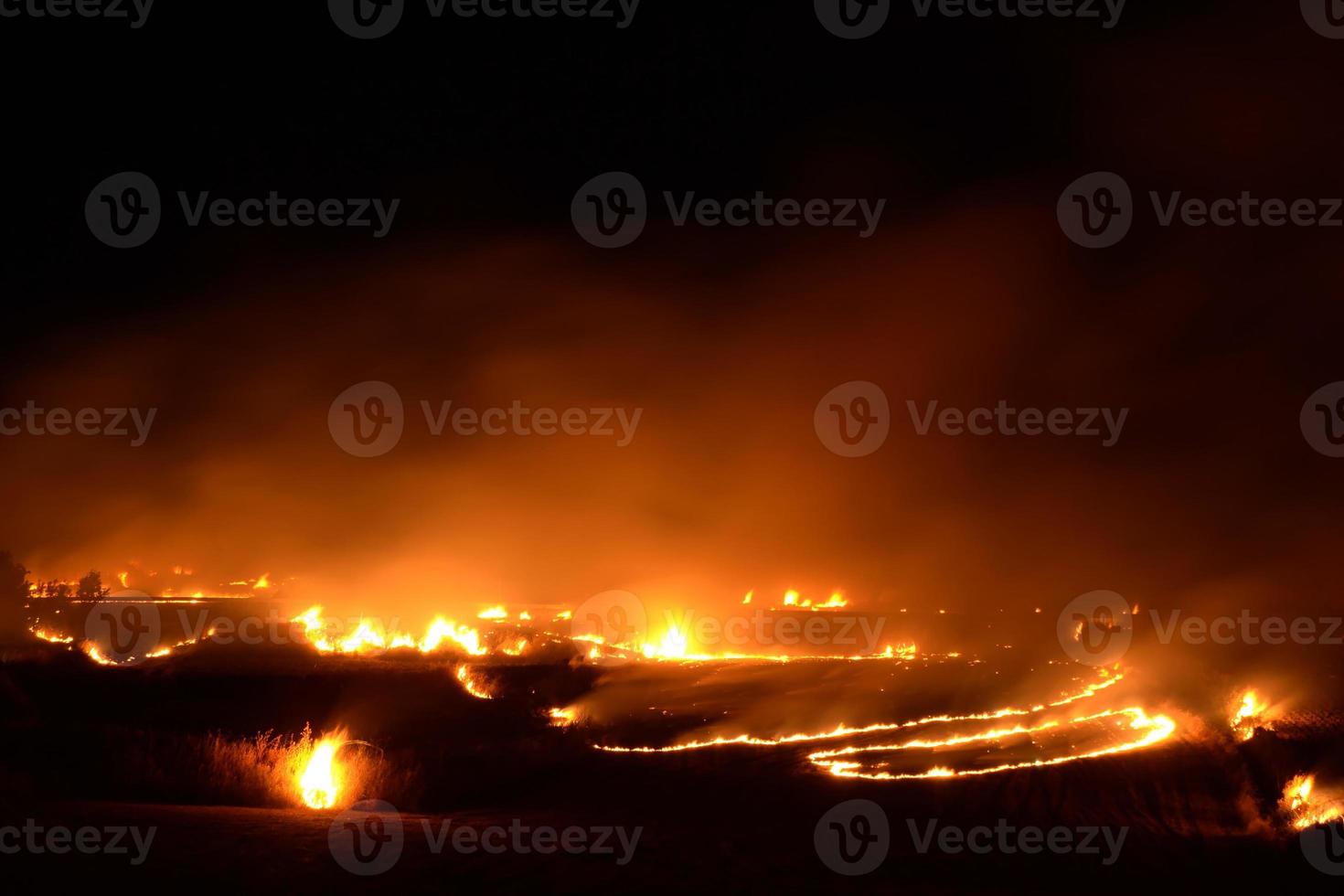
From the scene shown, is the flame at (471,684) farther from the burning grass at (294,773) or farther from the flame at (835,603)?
the flame at (835,603)

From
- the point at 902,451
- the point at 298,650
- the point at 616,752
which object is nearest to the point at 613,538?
the point at 902,451

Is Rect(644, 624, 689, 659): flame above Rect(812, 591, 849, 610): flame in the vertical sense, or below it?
below

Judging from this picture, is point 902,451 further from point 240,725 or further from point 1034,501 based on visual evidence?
point 240,725

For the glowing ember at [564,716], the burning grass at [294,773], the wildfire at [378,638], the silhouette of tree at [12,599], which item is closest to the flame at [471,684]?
the glowing ember at [564,716]

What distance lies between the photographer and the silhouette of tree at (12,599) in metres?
32.2

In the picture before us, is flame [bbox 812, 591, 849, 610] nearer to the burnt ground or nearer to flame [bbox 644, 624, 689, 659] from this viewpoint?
flame [bbox 644, 624, 689, 659]

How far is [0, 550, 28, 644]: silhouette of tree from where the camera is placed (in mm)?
32219

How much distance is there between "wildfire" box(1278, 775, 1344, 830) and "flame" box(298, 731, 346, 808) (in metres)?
12.7

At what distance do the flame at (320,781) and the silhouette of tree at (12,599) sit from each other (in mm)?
23827

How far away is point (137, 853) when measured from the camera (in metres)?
8.60

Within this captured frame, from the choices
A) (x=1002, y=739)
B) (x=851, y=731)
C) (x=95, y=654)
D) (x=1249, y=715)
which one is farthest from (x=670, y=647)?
(x=1249, y=715)

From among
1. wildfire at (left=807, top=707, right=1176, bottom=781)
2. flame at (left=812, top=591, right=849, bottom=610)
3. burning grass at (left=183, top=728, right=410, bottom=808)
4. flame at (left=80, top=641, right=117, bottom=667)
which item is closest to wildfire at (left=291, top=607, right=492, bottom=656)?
flame at (left=80, top=641, right=117, bottom=667)

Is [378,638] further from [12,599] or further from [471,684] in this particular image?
[12,599]

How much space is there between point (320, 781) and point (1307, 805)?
1363cm
